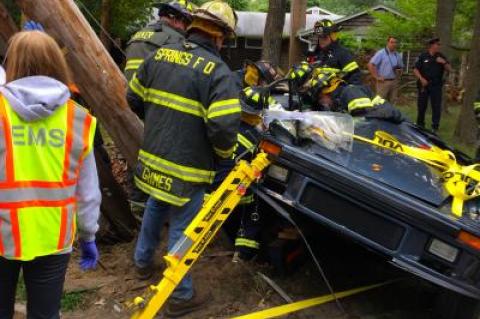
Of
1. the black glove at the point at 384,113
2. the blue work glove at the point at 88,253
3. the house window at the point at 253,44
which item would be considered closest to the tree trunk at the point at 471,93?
the black glove at the point at 384,113

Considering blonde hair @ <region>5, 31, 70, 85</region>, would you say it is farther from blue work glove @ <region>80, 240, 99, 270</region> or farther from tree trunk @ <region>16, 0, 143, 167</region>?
tree trunk @ <region>16, 0, 143, 167</region>

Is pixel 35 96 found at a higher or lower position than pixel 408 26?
higher

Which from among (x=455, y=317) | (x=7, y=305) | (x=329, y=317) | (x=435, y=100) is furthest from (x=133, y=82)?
(x=435, y=100)

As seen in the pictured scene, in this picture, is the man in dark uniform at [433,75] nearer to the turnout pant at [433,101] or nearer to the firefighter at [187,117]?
the turnout pant at [433,101]

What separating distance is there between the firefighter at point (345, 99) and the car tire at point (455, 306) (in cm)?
154

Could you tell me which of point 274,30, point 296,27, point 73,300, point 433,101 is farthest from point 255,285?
point 296,27

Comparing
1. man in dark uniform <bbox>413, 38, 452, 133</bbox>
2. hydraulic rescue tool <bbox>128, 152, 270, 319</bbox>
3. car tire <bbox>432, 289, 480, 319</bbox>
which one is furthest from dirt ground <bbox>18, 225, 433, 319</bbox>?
man in dark uniform <bbox>413, 38, 452, 133</bbox>

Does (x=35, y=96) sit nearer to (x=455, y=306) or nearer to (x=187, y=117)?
(x=187, y=117)

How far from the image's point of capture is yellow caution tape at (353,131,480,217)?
3473mm

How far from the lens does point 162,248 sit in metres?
4.60

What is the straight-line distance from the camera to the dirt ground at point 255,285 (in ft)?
12.8

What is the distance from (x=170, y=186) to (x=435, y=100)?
921 cm

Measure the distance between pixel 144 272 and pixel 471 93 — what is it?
7829mm

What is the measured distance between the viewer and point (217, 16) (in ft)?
11.6
